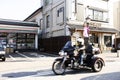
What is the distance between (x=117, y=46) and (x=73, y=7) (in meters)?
8.62

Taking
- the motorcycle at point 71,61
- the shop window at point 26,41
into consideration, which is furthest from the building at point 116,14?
the motorcycle at point 71,61

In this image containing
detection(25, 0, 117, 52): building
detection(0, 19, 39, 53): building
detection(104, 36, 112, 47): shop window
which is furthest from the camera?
detection(0, 19, 39, 53): building

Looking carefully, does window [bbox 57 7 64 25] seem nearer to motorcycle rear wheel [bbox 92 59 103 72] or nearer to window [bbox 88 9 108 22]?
window [bbox 88 9 108 22]

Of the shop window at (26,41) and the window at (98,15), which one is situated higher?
the window at (98,15)

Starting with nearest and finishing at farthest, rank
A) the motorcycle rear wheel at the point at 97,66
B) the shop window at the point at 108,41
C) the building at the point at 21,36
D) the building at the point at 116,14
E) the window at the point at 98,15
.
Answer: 1. the motorcycle rear wheel at the point at 97,66
2. the window at the point at 98,15
3. the shop window at the point at 108,41
4. the building at the point at 21,36
5. the building at the point at 116,14

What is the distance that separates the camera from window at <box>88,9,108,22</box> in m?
24.7

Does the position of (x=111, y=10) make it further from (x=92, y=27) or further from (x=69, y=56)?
(x=69, y=56)

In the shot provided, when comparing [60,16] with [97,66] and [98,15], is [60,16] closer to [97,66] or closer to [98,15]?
[98,15]

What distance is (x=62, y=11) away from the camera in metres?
23.7

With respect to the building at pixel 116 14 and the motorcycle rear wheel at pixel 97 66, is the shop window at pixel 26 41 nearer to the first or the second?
the building at pixel 116 14

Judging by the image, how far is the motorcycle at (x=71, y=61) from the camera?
9.80 meters

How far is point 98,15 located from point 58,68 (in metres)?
16.9

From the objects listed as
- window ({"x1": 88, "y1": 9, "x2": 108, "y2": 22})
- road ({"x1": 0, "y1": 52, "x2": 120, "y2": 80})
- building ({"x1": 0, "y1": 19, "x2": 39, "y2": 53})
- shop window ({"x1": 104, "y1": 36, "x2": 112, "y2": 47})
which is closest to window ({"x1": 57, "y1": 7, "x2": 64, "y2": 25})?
window ({"x1": 88, "y1": 9, "x2": 108, "y2": 22})

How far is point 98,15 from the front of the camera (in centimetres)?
2541
